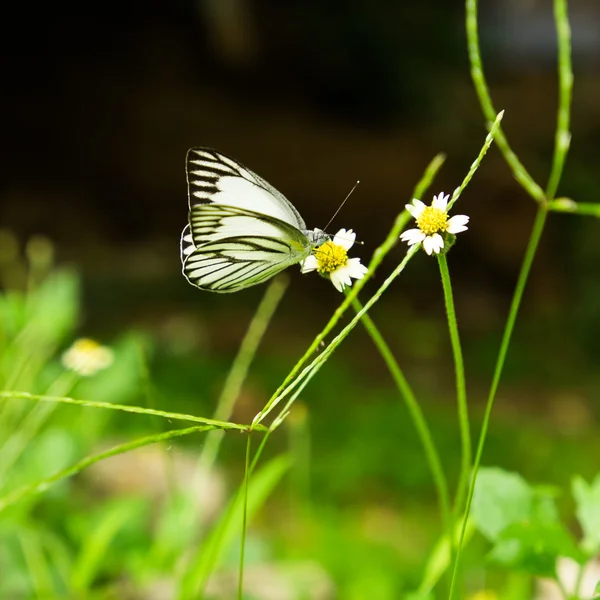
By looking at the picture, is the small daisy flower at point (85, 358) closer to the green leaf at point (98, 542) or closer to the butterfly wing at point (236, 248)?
the green leaf at point (98, 542)

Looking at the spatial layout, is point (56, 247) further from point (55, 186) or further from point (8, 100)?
point (8, 100)

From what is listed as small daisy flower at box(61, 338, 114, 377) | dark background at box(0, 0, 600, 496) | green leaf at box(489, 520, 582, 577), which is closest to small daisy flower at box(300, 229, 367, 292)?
green leaf at box(489, 520, 582, 577)

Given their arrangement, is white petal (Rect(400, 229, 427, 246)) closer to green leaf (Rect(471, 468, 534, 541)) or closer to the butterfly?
the butterfly

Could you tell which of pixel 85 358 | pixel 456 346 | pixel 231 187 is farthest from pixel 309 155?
pixel 456 346

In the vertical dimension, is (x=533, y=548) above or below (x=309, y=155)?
below

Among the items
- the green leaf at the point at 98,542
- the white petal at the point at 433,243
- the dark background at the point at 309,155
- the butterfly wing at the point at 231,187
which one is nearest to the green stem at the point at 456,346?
the white petal at the point at 433,243

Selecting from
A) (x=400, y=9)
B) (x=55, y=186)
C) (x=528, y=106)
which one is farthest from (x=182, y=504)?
(x=528, y=106)

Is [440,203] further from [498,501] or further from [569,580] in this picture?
[569,580]
